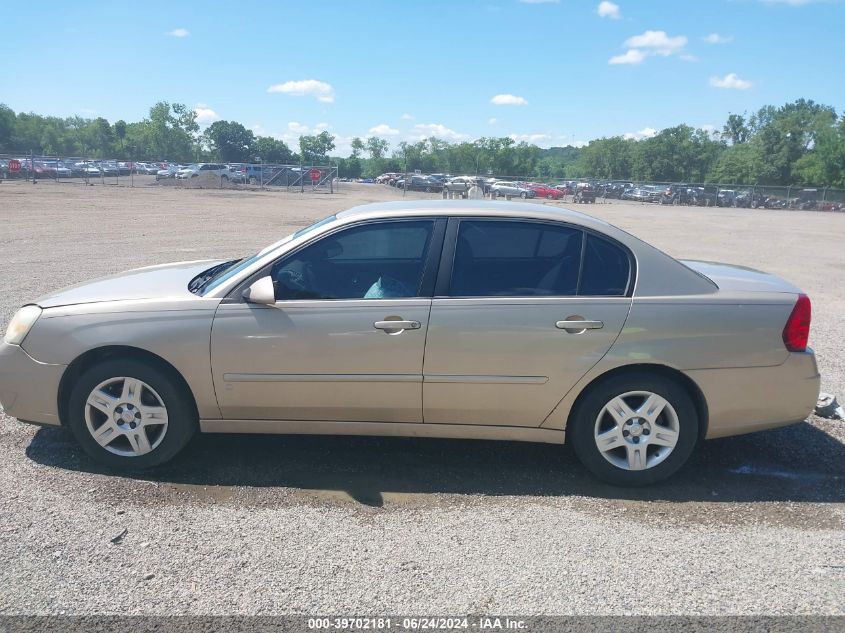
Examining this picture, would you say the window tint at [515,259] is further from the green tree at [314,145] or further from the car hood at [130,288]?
the green tree at [314,145]

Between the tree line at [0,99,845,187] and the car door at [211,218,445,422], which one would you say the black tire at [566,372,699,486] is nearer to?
the car door at [211,218,445,422]

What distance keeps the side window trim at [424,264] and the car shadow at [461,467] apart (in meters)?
1.10

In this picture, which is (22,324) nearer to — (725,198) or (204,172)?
(204,172)

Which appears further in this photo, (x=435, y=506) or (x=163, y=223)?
(x=163, y=223)

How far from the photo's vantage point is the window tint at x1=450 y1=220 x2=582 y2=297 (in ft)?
13.2

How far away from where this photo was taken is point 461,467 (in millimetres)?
4305

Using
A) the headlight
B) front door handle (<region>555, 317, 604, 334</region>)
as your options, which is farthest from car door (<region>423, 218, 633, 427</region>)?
the headlight

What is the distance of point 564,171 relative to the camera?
121 m

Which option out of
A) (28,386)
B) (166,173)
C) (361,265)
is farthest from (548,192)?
(28,386)

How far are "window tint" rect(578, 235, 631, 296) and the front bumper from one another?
10.6 ft

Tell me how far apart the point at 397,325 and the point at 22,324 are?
2346mm

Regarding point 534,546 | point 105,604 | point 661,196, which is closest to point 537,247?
point 534,546

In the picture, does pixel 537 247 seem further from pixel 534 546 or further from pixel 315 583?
pixel 315 583

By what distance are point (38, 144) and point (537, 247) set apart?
121 metres
